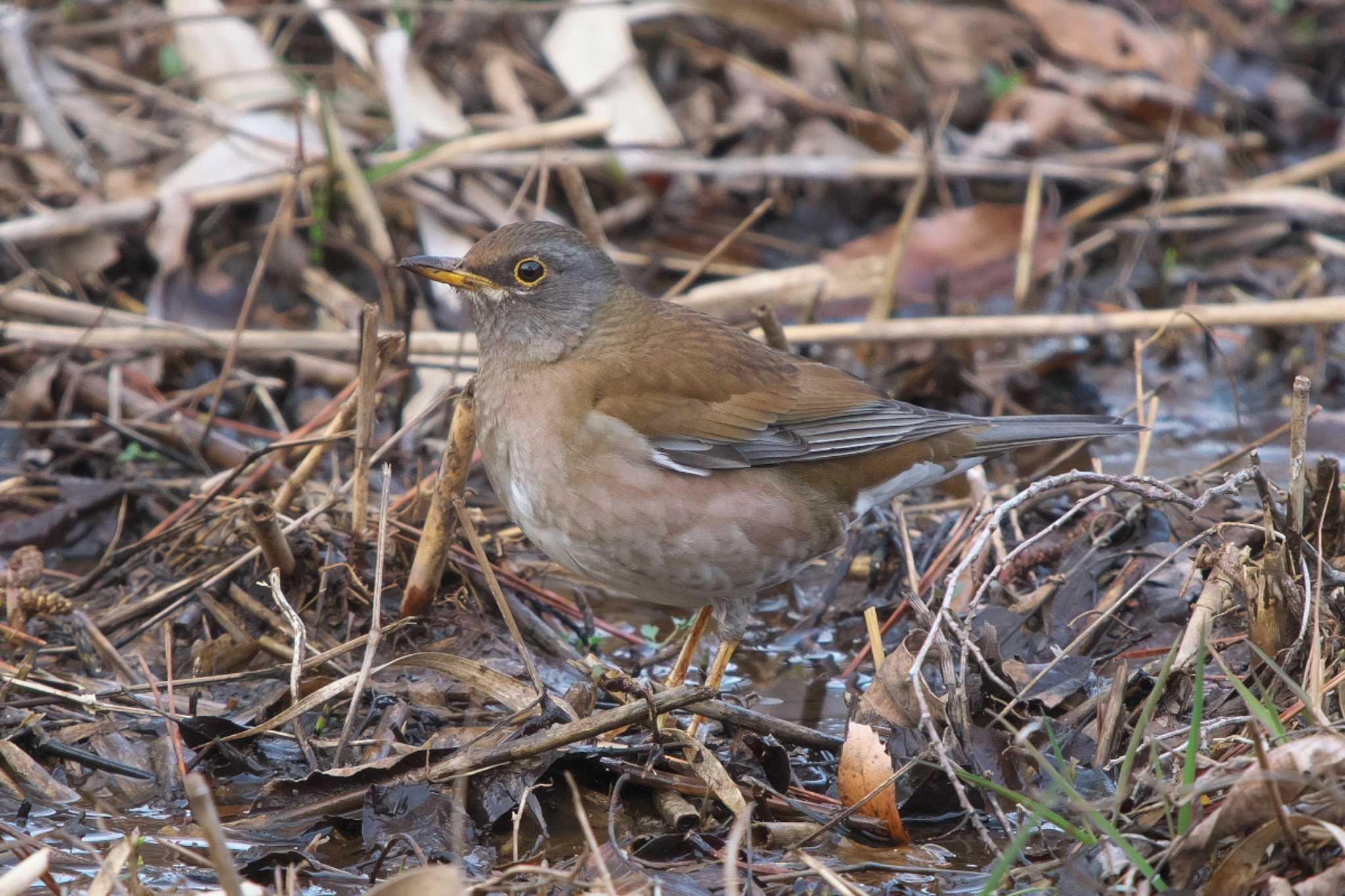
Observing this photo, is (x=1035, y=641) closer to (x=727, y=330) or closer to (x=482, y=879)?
(x=727, y=330)

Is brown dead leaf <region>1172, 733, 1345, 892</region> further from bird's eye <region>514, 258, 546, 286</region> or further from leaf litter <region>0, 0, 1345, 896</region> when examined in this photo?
bird's eye <region>514, 258, 546, 286</region>

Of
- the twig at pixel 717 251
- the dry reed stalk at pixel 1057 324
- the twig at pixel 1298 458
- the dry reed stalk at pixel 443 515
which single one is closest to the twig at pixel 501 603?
the dry reed stalk at pixel 443 515

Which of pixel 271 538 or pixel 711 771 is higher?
pixel 271 538

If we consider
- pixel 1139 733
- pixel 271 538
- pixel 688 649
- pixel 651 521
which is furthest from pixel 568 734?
pixel 1139 733

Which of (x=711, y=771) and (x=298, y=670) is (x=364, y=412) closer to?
(x=298, y=670)

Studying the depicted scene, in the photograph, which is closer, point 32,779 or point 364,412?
point 32,779

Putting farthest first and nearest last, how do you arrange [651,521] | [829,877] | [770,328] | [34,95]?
[34,95]
[770,328]
[651,521]
[829,877]

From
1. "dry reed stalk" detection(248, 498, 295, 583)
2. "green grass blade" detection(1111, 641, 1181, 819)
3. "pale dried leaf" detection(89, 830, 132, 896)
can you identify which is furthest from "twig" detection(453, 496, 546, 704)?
"green grass blade" detection(1111, 641, 1181, 819)
